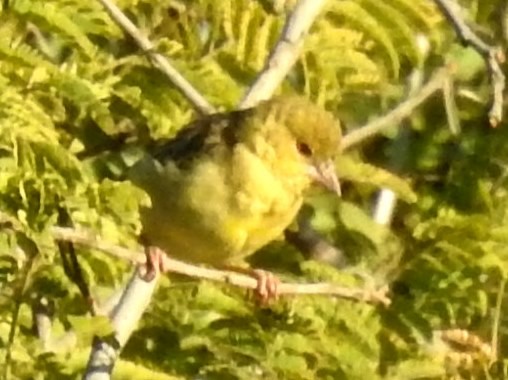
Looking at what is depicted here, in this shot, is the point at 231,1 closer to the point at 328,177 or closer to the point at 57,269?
the point at 328,177

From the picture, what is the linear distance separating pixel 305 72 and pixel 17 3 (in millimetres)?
1281

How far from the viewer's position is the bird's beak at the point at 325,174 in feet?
12.2

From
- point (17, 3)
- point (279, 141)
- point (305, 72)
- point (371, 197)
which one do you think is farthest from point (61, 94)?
point (371, 197)

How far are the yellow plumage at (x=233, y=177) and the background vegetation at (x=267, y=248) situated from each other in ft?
0.43

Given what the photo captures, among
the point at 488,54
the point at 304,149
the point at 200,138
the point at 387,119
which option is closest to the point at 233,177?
the point at 200,138

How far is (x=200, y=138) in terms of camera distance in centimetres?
362

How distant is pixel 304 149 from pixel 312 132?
0.23ft

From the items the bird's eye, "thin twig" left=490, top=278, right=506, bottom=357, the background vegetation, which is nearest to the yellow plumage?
the bird's eye

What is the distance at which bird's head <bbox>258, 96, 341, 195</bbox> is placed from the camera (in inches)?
144

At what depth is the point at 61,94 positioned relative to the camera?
3000mm

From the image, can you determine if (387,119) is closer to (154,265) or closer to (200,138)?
(200,138)

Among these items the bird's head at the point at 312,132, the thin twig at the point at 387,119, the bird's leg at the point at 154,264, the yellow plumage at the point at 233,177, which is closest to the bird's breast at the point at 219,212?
the yellow plumage at the point at 233,177

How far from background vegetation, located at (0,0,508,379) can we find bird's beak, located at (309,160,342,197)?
0.24 metres

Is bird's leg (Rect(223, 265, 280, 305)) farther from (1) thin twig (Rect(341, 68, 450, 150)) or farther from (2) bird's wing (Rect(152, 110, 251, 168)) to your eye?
(1) thin twig (Rect(341, 68, 450, 150))
